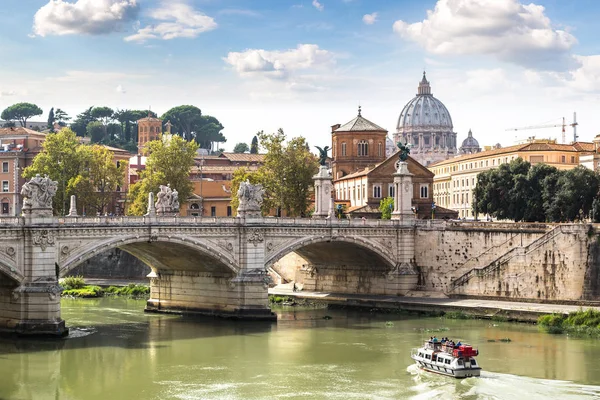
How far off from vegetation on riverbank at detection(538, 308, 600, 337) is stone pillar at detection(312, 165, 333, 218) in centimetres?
1698

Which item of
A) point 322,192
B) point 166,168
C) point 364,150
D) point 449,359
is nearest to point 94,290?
A: point 166,168

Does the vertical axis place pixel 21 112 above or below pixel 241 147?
above

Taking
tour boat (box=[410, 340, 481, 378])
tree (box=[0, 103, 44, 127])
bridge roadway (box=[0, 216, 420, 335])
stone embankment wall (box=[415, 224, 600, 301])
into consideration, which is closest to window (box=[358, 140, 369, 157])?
bridge roadway (box=[0, 216, 420, 335])

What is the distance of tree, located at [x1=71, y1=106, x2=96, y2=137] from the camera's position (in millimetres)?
149875

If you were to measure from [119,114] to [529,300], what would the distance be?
10644 centimetres

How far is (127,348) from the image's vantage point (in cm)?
4303

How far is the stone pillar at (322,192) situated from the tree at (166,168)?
1483 cm

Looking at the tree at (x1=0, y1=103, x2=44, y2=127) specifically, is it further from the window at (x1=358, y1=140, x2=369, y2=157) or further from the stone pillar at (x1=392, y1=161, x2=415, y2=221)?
the stone pillar at (x1=392, y1=161, x2=415, y2=221)

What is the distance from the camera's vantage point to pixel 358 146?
8212cm

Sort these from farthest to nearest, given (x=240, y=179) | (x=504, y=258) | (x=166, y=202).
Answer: (x=240, y=179), (x=166, y=202), (x=504, y=258)

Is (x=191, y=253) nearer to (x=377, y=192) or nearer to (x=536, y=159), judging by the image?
(x=377, y=192)

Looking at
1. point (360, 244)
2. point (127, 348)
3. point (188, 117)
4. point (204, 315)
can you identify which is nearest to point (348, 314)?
point (360, 244)

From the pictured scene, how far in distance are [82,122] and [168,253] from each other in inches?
4029

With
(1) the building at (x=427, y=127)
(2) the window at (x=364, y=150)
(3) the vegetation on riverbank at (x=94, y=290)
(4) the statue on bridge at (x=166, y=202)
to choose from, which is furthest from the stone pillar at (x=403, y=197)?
(1) the building at (x=427, y=127)
